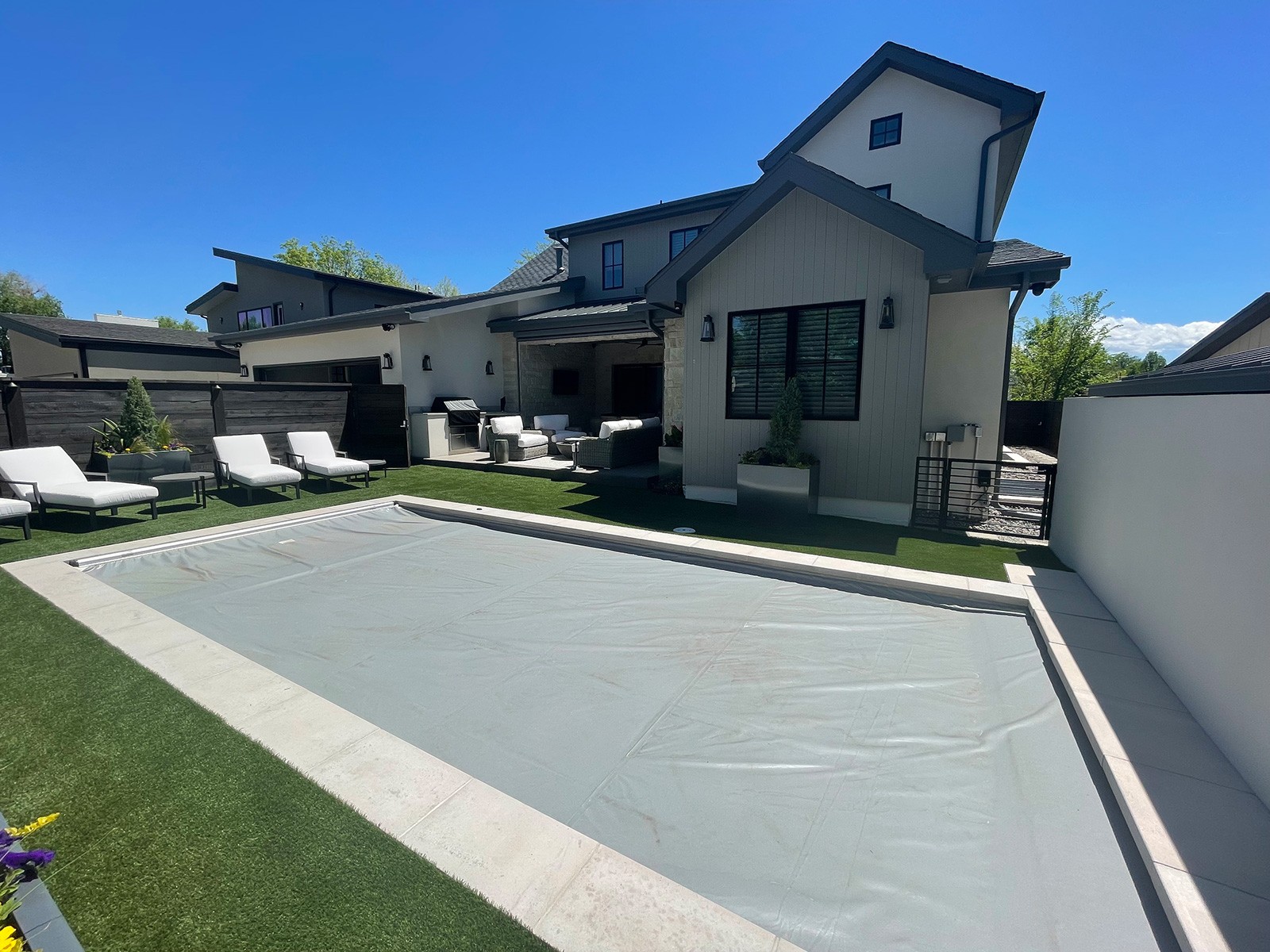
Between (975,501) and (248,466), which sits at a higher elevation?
(248,466)

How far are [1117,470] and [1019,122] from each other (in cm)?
823

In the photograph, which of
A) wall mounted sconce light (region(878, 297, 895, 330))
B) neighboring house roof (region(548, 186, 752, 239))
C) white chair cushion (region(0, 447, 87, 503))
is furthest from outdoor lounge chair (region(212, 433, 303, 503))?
neighboring house roof (region(548, 186, 752, 239))

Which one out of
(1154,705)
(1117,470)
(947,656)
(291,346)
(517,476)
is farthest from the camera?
(291,346)

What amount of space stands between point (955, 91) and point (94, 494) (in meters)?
14.6

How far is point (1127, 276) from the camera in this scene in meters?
22.4

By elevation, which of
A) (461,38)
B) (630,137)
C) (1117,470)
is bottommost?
(1117,470)

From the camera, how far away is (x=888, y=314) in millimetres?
6703

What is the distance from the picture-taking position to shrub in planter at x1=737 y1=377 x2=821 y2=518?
23.3 ft

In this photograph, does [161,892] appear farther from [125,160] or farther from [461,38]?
[125,160]

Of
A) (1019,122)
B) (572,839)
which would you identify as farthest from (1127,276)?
(572,839)

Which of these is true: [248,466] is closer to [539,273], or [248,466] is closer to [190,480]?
[190,480]

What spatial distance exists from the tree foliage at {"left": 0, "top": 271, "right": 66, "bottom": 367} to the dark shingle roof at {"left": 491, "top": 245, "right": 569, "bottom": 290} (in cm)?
3990

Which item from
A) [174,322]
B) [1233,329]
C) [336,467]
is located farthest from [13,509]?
[174,322]

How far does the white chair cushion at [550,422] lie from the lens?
1352cm
